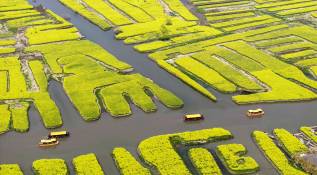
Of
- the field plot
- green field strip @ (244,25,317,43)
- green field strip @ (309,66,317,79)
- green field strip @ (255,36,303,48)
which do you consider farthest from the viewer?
green field strip @ (244,25,317,43)

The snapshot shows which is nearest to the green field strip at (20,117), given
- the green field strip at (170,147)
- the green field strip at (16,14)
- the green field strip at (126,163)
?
the green field strip at (126,163)

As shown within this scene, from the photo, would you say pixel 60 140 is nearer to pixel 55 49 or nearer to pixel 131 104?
pixel 131 104

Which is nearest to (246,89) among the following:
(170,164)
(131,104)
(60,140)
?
(131,104)

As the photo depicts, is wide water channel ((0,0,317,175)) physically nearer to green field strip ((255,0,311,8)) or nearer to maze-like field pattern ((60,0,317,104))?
maze-like field pattern ((60,0,317,104))

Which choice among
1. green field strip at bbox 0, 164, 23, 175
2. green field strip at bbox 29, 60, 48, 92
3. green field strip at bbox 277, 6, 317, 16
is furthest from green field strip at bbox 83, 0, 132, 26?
green field strip at bbox 0, 164, 23, 175

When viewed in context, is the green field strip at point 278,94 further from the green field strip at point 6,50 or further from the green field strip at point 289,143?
the green field strip at point 6,50

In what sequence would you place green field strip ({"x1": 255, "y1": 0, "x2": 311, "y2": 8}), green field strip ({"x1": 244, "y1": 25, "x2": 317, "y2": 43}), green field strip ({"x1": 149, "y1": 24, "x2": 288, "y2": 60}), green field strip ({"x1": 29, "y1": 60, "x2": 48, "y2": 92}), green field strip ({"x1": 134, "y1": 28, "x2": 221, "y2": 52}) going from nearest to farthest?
green field strip ({"x1": 29, "y1": 60, "x2": 48, "y2": 92}) < green field strip ({"x1": 149, "y1": 24, "x2": 288, "y2": 60}) < green field strip ({"x1": 134, "y1": 28, "x2": 221, "y2": 52}) < green field strip ({"x1": 244, "y1": 25, "x2": 317, "y2": 43}) < green field strip ({"x1": 255, "y1": 0, "x2": 311, "y2": 8})
